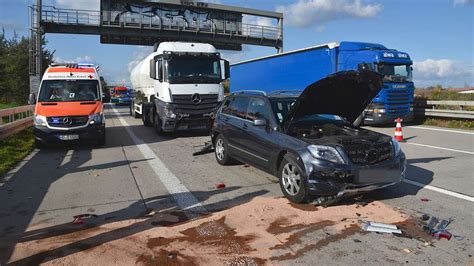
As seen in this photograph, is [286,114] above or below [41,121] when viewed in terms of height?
above

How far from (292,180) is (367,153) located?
1117 mm

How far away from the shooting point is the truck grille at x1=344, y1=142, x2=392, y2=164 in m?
5.61

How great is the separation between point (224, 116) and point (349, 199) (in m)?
3.57

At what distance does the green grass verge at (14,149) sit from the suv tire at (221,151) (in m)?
4.34

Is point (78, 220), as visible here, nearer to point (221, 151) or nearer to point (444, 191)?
point (221, 151)

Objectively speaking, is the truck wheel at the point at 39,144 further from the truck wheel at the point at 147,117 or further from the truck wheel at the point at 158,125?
the truck wheel at the point at 147,117

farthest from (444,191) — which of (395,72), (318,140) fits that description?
(395,72)

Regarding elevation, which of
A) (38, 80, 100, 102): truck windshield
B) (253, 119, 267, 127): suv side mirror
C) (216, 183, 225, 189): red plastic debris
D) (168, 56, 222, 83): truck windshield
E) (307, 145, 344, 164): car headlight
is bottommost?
(216, 183, 225, 189): red plastic debris

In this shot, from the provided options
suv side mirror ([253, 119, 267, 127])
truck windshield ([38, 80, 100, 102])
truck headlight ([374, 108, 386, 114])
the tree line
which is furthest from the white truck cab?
the tree line

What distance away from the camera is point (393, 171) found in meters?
5.84

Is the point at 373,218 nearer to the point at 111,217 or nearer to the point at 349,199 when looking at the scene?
the point at 349,199

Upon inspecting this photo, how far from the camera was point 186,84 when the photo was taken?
13570 mm

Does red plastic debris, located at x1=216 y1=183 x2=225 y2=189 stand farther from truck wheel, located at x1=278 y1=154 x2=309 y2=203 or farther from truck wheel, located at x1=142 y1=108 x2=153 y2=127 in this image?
truck wheel, located at x1=142 y1=108 x2=153 y2=127

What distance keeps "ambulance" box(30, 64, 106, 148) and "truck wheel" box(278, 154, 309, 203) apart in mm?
7140
